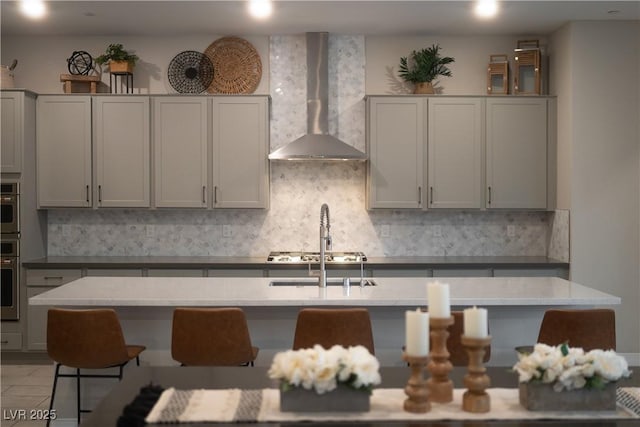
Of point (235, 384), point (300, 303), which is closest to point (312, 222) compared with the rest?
point (300, 303)

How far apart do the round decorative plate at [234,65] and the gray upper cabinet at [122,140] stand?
717 mm

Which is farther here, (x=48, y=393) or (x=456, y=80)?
(x=456, y=80)

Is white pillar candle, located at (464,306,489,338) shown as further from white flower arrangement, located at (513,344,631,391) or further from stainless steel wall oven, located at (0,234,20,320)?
stainless steel wall oven, located at (0,234,20,320)

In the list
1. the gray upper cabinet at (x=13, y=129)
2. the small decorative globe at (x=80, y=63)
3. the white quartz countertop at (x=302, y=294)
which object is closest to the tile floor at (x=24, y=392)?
the white quartz countertop at (x=302, y=294)

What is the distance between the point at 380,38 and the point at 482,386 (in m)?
4.80

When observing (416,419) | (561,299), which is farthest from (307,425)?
(561,299)

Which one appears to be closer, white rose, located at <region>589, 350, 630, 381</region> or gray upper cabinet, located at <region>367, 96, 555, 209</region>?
white rose, located at <region>589, 350, 630, 381</region>

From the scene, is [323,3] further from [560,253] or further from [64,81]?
[560,253]

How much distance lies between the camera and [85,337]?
3.21m

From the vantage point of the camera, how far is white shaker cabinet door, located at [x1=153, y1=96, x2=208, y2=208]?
5.80 meters

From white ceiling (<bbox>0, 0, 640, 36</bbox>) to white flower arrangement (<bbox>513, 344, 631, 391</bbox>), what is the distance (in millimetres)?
3768

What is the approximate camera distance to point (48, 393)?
4.74 metres

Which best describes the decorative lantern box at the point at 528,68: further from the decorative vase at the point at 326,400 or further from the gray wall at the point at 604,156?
the decorative vase at the point at 326,400

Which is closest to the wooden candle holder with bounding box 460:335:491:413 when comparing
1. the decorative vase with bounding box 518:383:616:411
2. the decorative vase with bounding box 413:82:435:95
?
the decorative vase with bounding box 518:383:616:411
